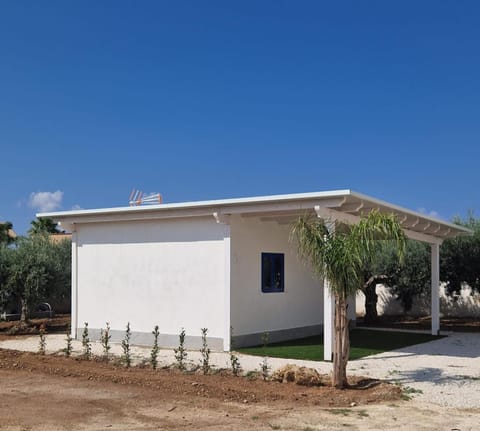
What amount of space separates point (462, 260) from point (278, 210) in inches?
459

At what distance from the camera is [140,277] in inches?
576

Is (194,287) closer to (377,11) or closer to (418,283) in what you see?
(377,11)

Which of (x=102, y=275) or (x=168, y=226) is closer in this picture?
(x=168, y=226)

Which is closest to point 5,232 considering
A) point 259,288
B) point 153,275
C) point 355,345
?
point 153,275

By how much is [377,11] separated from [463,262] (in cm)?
1054

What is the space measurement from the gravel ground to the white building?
91 cm

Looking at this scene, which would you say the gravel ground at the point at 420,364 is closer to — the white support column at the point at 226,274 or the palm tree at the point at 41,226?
the white support column at the point at 226,274

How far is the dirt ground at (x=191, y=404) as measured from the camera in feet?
22.4

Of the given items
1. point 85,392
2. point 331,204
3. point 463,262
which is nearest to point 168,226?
point 331,204

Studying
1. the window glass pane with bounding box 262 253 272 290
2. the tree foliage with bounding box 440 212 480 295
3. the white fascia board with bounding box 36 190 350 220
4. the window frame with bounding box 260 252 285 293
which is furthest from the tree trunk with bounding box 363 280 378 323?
the white fascia board with bounding box 36 190 350 220

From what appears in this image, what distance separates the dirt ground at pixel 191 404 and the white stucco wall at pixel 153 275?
355 centimetres

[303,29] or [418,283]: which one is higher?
[303,29]

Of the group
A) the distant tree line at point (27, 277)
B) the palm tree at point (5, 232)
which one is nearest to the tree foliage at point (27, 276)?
the distant tree line at point (27, 277)

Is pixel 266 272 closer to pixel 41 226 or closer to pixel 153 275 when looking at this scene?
pixel 153 275
